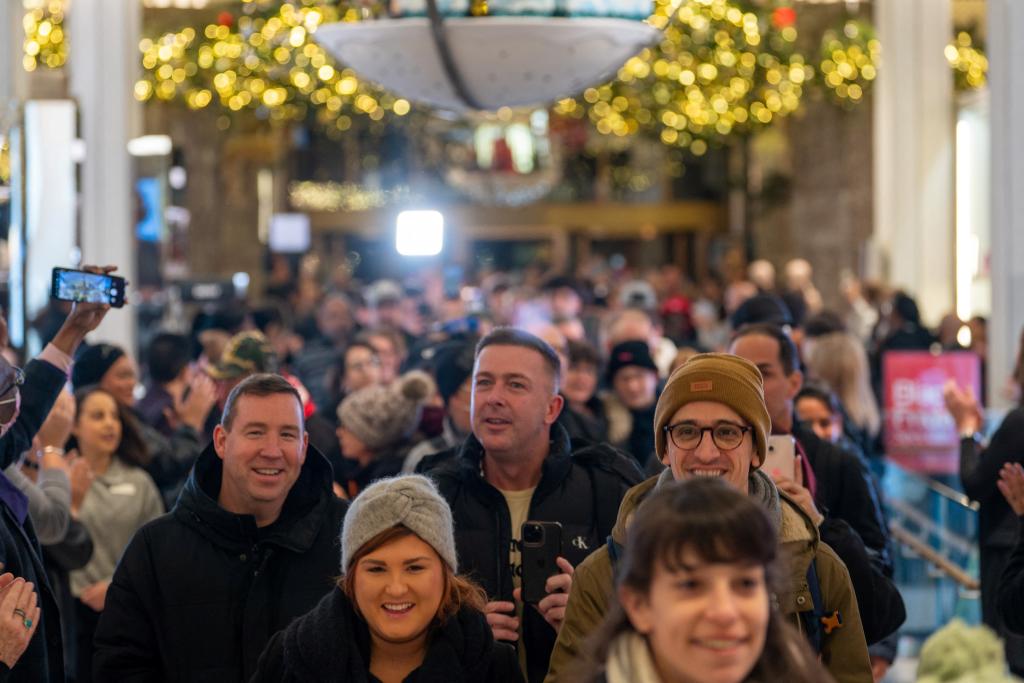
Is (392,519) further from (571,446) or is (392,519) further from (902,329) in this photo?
(902,329)

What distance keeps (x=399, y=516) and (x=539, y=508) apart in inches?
47.3

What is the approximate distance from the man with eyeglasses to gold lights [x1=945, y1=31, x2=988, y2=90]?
16520 millimetres

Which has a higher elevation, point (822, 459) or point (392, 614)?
point (822, 459)

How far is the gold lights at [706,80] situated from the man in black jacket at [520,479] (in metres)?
11.9

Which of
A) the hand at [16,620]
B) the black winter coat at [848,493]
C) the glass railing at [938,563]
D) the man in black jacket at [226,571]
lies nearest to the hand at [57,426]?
the man in black jacket at [226,571]

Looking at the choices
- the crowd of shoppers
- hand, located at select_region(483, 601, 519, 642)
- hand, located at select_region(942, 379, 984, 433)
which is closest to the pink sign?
hand, located at select_region(942, 379, 984, 433)

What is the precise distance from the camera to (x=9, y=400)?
531cm

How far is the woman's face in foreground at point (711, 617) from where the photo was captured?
322 centimetres

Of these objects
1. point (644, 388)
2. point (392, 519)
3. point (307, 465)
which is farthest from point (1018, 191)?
point (392, 519)

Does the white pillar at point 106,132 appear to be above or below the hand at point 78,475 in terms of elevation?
above

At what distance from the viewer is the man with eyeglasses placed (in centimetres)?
505

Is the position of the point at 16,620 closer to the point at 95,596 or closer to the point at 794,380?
the point at 95,596

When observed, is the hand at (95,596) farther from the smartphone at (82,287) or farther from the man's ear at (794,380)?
the man's ear at (794,380)

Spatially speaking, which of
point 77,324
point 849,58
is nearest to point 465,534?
point 77,324
